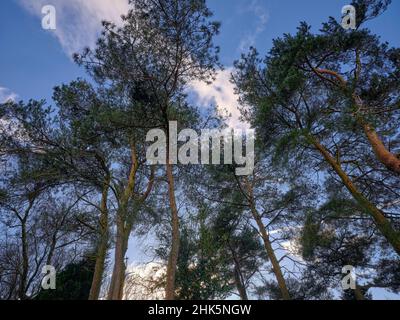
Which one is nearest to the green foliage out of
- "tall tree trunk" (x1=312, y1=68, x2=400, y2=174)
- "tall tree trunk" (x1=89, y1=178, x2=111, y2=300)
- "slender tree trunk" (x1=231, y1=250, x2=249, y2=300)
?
"tall tree trunk" (x1=89, y1=178, x2=111, y2=300)

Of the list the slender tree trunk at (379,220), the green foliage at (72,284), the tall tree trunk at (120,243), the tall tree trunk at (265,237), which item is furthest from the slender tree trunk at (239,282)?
the slender tree trunk at (379,220)

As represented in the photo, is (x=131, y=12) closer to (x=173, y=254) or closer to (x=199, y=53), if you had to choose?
(x=199, y=53)

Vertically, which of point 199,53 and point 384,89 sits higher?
point 199,53

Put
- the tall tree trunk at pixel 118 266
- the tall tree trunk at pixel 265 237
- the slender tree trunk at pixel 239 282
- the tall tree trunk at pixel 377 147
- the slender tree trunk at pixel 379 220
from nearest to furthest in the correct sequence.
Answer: the slender tree trunk at pixel 379 220, the tall tree trunk at pixel 377 147, the tall tree trunk at pixel 118 266, the tall tree trunk at pixel 265 237, the slender tree trunk at pixel 239 282

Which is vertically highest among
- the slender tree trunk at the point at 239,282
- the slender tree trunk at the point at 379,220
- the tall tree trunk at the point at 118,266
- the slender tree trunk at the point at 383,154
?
the slender tree trunk at the point at 383,154

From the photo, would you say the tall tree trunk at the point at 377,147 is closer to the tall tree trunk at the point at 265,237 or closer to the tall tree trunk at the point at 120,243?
the tall tree trunk at the point at 265,237

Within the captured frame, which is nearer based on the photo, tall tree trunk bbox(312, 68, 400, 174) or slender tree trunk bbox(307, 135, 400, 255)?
slender tree trunk bbox(307, 135, 400, 255)

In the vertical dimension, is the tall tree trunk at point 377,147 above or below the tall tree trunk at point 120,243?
above

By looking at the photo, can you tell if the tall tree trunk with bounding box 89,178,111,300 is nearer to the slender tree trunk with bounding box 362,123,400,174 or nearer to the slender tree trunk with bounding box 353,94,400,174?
the slender tree trunk with bounding box 353,94,400,174

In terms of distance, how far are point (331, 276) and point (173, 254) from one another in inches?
340

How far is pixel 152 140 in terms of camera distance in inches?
367
